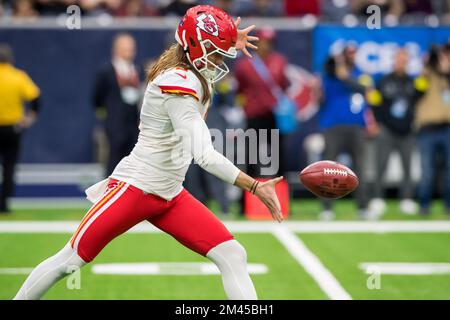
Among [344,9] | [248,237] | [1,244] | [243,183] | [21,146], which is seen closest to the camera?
[243,183]

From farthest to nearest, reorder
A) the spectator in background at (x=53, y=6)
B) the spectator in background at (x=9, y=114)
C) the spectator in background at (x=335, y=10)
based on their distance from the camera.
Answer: the spectator in background at (x=335, y=10)
the spectator in background at (x=53, y=6)
the spectator in background at (x=9, y=114)

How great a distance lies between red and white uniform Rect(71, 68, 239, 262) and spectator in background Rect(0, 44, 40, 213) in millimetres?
7094

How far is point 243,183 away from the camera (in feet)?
16.5

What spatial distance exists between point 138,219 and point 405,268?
3.95m

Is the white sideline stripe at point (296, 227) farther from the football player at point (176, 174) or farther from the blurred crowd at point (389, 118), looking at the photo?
the football player at point (176, 174)

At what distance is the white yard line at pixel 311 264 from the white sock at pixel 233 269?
201cm

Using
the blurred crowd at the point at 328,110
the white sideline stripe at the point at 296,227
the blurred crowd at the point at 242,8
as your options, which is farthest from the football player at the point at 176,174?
the blurred crowd at the point at 242,8

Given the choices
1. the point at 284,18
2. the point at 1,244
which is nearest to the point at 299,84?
the point at 284,18

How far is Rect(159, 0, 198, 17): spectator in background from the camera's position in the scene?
43.9ft

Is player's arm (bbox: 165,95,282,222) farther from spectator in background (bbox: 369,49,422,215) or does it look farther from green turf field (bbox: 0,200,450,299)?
spectator in background (bbox: 369,49,422,215)

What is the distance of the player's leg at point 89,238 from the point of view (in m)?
5.17

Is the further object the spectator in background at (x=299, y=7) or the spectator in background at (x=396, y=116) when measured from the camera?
the spectator in background at (x=299, y=7)
